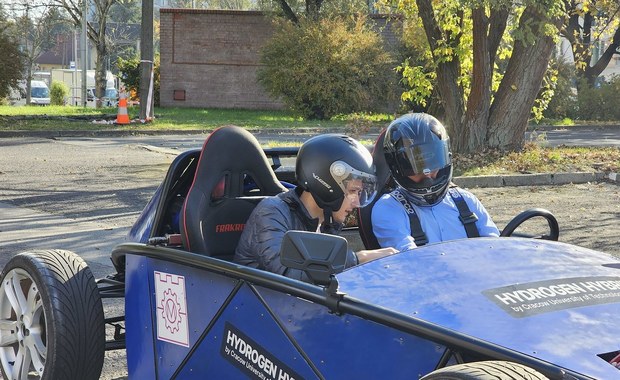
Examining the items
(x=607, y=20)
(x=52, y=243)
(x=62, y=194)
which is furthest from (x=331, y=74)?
(x=52, y=243)

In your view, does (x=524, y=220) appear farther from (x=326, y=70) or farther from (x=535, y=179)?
(x=326, y=70)

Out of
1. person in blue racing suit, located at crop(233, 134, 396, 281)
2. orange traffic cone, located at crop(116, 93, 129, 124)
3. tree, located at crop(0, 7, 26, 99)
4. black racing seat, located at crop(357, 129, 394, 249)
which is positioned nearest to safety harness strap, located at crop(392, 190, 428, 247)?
black racing seat, located at crop(357, 129, 394, 249)

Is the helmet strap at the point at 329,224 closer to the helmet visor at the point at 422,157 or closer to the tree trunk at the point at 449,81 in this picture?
the helmet visor at the point at 422,157

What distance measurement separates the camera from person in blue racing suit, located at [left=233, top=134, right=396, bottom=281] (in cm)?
386

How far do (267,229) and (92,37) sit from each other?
45.0 meters

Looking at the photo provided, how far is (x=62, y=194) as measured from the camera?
12.0m

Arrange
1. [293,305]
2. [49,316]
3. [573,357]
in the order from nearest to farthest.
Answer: [573,357], [293,305], [49,316]

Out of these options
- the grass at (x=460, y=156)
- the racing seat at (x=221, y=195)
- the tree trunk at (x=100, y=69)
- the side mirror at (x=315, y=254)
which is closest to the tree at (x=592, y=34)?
the grass at (x=460, y=156)

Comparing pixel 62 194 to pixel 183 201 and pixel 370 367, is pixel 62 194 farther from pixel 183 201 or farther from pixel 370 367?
pixel 370 367

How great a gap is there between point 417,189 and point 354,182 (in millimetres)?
644

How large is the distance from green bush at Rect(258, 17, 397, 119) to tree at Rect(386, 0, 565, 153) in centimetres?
1303

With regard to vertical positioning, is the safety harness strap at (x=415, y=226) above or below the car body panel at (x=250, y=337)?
above

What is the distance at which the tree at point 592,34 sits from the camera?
2022cm

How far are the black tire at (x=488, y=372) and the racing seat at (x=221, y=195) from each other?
183cm
